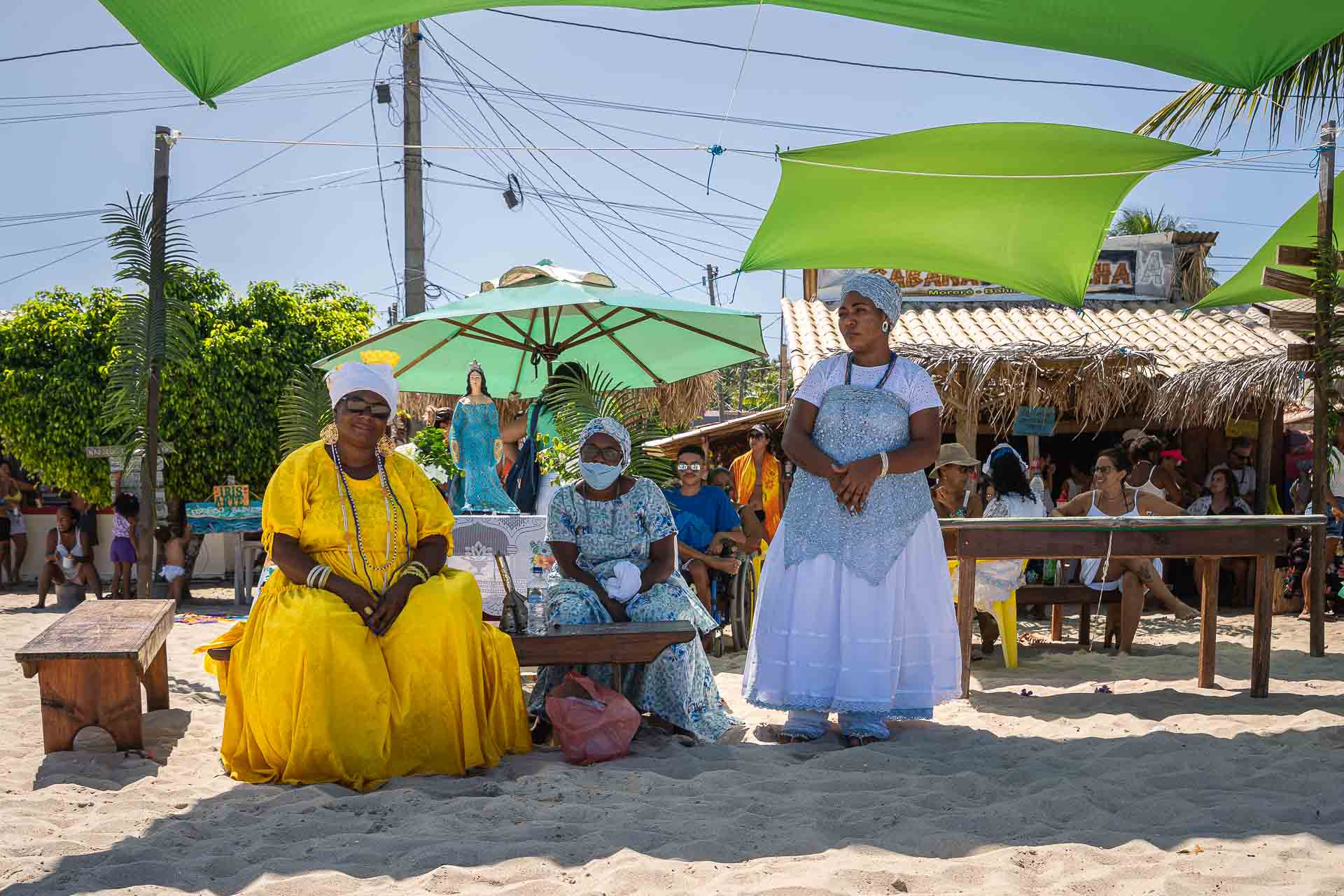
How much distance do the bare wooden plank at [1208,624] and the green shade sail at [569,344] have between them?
381cm

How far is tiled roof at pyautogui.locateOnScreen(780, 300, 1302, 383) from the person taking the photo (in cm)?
1254

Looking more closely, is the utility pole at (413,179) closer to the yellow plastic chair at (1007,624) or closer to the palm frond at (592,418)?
the palm frond at (592,418)

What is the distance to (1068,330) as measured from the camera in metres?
13.6

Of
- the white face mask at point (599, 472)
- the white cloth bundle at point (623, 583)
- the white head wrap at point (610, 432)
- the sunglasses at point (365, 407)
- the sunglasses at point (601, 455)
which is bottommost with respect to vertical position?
the white cloth bundle at point (623, 583)

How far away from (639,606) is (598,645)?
525mm

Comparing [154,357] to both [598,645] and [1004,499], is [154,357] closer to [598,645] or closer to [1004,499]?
[598,645]

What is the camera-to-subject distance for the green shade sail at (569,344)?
8.95m

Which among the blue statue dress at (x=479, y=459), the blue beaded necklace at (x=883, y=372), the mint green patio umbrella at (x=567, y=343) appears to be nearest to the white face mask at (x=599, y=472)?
the blue beaded necklace at (x=883, y=372)

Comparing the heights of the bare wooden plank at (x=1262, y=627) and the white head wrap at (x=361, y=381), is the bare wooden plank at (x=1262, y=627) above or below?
below

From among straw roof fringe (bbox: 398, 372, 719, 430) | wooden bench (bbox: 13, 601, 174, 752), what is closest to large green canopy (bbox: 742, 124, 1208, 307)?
wooden bench (bbox: 13, 601, 174, 752)

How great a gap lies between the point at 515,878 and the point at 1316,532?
6.70 m

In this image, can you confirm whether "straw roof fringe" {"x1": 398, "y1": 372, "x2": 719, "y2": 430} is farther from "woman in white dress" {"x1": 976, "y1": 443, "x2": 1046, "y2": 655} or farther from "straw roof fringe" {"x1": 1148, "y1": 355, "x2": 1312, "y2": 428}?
"woman in white dress" {"x1": 976, "y1": 443, "x2": 1046, "y2": 655}

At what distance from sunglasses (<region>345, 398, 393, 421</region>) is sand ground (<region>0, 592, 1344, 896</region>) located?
1.53 metres

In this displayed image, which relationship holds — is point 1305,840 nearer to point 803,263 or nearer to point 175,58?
point 175,58
